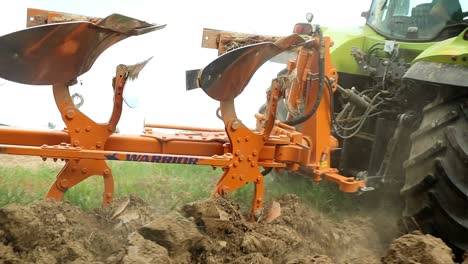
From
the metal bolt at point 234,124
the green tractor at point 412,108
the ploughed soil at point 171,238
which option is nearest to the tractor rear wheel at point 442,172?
the green tractor at point 412,108

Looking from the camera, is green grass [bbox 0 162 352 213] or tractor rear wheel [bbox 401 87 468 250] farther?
green grass [bbox 0 162 352 213]

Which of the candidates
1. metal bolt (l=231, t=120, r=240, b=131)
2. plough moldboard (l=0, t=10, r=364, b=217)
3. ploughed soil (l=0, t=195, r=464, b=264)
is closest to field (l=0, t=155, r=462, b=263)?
ploughed soil (l=0, t=195, r=464, b=264)

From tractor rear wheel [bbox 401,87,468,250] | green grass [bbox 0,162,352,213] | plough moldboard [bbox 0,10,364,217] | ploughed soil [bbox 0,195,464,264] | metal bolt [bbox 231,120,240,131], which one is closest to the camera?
→ ploughed soil [bbox 0,195,464,264]

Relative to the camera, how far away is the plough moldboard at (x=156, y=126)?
118 inches

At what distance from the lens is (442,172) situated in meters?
3.15

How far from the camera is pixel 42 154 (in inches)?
116

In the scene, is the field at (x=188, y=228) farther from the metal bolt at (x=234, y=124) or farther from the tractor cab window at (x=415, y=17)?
the tractor cab window at (x=415, y=17)

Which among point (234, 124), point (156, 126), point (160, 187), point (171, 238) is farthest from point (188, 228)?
point (160, 187)

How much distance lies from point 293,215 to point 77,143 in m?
1.29

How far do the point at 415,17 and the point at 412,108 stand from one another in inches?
35.5

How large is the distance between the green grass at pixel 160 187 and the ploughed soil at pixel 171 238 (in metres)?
0.70

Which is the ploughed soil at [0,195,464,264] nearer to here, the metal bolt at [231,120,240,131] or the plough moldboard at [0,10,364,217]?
the plough moldboard at [0,10,364,217]

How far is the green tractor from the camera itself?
3.20 m

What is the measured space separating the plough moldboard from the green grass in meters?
0.57
